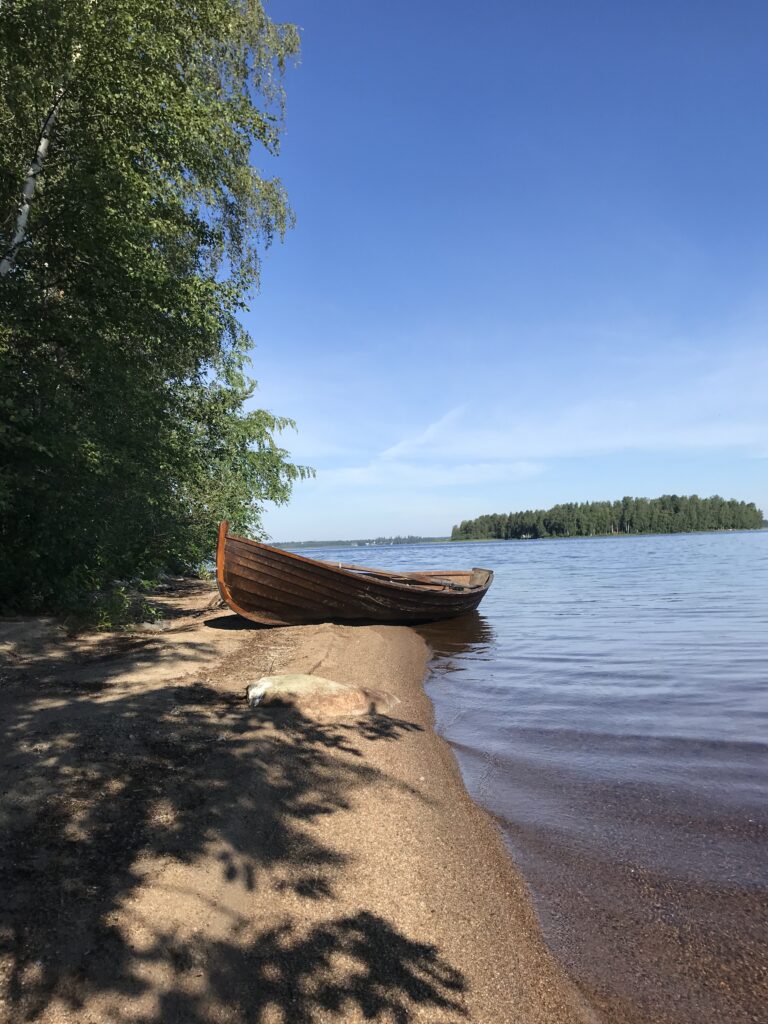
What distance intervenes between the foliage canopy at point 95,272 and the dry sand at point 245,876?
12.9 ft

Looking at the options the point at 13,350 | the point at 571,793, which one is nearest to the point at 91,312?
the point at 13,350

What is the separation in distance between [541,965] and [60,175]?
454 inches

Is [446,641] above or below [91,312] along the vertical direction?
below

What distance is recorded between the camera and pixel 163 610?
14867 millimetres

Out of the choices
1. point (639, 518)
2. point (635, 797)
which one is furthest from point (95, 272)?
point (639, 518)

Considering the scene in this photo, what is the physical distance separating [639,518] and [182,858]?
140m

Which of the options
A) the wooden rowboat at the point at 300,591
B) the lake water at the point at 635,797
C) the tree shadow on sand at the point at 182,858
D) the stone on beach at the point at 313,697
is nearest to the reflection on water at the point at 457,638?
the lake water at the point at 635,797

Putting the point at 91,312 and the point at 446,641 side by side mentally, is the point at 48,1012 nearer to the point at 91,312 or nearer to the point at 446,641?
the point at 91,312

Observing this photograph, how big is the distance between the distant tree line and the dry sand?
137259 mm

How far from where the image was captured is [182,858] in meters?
3.41

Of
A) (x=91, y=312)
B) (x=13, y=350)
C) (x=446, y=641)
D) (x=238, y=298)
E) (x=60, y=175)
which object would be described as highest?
(x=60, y=175)

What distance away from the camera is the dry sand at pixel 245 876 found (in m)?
2.57

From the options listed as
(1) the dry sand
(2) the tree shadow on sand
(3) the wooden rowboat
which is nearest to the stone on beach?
(1) the dry sand

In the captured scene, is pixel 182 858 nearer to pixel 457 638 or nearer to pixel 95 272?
pixel 95 272
